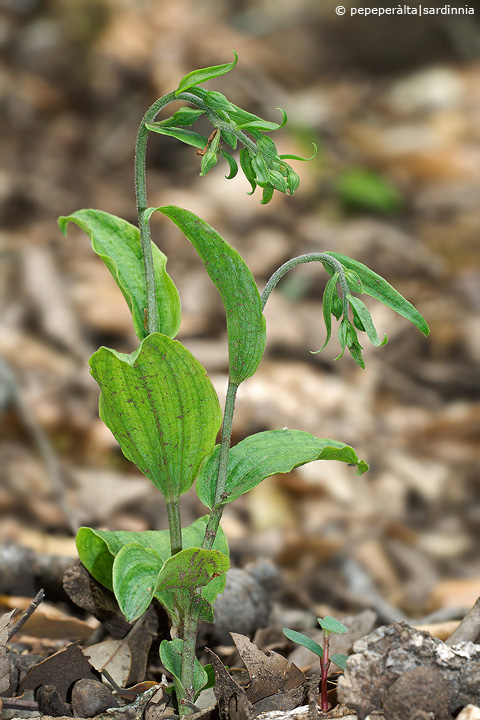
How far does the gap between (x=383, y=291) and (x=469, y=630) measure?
79 cm

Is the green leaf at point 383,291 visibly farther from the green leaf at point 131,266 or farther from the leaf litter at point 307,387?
the leaf litter at point 307,387

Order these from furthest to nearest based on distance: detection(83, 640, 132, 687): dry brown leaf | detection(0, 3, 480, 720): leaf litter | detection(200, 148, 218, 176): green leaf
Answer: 1. detection(0, 3, 480, 720): leaf litter
2. detection(83, 640, 132, 687): dry brown leaf
3. detection(200, 148, 218, 176): green leaf

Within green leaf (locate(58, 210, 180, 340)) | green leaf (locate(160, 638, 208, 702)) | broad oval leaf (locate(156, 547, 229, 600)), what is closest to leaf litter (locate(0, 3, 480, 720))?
green leaf (locate(160, 638, 208, 702))

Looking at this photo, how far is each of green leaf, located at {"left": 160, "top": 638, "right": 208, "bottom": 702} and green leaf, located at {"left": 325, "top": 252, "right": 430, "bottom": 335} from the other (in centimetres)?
87

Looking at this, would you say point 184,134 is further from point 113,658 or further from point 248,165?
point 113,658

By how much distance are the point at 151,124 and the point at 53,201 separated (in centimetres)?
458

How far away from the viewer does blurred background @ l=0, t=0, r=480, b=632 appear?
3.50 m

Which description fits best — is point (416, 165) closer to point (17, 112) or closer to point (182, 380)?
point (17, 112)

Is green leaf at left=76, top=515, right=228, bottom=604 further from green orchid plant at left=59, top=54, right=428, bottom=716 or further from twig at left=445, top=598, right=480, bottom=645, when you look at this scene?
twig at left=445, top=598, right=480, bottom=645

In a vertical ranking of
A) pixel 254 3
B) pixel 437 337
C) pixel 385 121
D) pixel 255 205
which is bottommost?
pixel 437 337

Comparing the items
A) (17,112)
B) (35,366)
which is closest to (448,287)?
(35,366)

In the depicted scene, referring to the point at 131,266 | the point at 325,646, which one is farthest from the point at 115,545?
the point at 131,266

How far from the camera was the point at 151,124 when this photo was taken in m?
1.43

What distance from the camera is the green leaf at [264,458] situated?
56.6 inches
